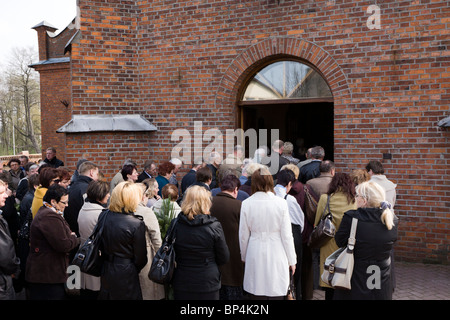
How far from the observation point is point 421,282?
19.8 feet

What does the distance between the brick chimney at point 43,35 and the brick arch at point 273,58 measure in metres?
14.9

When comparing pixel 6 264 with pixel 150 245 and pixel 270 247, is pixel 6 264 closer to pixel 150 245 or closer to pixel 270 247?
→ pixel 150 245

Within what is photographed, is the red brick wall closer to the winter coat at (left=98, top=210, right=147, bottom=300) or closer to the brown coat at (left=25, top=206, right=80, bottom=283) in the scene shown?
the brown coat at (left=25, top=206, right=80, bottom=283)

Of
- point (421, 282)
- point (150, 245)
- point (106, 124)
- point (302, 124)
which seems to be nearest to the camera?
point (150, 245)

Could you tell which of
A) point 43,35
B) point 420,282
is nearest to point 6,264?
point 420,282

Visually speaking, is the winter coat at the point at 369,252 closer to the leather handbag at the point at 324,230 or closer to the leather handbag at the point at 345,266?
the leather handbag at the point at 345,266

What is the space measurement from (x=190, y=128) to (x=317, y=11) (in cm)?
321

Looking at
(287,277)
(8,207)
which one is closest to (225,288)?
(287,277)

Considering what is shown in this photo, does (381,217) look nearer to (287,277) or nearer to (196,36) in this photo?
(287,277)

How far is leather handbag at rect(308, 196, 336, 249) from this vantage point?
4.46 meters

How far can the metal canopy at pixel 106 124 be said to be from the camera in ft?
27.3

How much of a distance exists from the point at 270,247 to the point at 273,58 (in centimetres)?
480

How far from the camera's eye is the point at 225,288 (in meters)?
4.63
